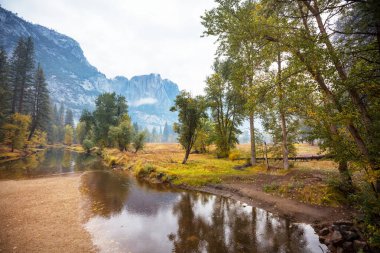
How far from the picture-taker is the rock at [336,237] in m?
8.56

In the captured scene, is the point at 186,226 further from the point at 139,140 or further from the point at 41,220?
the point at 139,140

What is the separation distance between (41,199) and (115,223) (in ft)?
25.2

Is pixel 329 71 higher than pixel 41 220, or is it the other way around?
pixel 329 71

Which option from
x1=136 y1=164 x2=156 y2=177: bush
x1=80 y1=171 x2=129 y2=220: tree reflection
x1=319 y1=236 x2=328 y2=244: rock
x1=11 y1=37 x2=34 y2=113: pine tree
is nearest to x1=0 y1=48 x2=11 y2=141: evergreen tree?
x1=11 y1=37 x2=34 y2=113: pine tree

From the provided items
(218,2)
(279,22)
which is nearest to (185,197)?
(279,22)

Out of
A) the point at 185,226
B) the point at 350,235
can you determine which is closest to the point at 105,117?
the point at 185,226

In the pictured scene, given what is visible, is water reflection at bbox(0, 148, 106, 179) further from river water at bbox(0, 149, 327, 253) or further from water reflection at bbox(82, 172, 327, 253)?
water reflection at bbox(82, 172, 327, 253)

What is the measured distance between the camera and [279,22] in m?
10.6

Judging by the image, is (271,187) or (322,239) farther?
(271,187)

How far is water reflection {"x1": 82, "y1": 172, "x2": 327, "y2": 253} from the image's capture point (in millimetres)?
8977

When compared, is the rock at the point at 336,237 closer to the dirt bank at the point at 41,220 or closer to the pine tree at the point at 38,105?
the dirt bank at the point at 41,220

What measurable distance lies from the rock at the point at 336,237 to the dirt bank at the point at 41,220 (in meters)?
10.2

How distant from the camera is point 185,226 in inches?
441

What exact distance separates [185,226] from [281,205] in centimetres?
685
